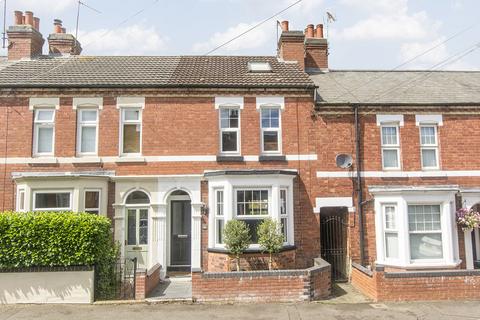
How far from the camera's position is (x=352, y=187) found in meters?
13.3

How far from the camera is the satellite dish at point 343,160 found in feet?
44.1

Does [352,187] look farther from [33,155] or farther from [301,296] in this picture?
[33,155]

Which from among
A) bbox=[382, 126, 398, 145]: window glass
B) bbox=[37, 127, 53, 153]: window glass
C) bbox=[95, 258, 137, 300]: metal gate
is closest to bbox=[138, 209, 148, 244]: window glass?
bbox=[95, 258, 137, 300]: metal gate

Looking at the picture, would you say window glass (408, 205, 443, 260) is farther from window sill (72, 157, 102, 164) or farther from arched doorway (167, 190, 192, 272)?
window sill (72, 157, 102, 164)

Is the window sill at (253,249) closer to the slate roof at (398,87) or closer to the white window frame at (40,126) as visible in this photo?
the slate roof at (398,87)

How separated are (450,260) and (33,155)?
14017 mm

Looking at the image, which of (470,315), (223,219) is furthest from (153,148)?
(470,315)

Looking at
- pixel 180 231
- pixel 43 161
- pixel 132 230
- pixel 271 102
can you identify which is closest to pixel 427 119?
pixel 271 102

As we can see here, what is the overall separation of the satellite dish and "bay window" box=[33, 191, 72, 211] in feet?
29.5

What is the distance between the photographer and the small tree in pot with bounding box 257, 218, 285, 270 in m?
11.3

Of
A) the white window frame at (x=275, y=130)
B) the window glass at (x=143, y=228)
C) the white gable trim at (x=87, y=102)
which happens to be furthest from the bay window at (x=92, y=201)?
the white window frame at (x=275, y=130)

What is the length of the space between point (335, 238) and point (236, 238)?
4598mm

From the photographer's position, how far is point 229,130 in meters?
13.4

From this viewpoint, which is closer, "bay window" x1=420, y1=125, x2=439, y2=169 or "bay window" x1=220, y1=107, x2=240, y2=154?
"bay window" x1=220, y1=107, x2=240, y2=154
